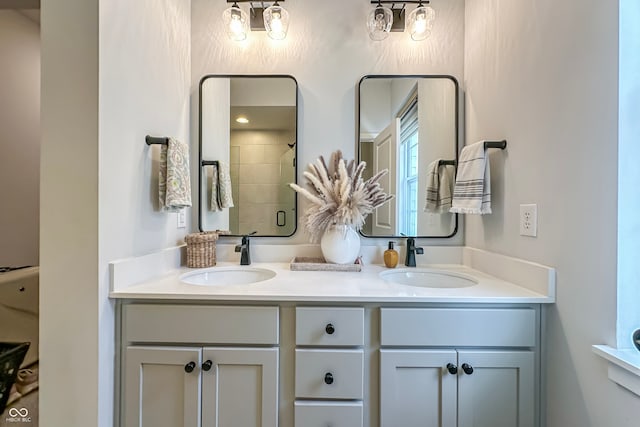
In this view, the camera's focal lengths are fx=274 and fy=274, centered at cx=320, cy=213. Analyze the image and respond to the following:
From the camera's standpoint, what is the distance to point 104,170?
0.96m

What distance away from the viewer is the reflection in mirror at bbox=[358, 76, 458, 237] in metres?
1.54

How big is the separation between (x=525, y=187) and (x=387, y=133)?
0.73 meters

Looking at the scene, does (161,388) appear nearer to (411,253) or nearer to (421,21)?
(411,253)

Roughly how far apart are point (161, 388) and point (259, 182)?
3.37ft

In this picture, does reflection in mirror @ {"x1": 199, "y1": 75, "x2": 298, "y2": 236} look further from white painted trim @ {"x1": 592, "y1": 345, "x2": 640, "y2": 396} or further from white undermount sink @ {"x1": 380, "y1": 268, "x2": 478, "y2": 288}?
white painted trim @ {"x1": 592, "y1": 345, "x2": 640, "y2": 396}

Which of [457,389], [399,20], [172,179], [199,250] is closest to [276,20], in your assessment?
[399,20]

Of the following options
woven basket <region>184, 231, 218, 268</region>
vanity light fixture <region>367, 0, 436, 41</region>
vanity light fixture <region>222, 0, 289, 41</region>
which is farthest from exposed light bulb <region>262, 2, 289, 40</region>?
woven basket <region>184, 231, 218, 268</region>

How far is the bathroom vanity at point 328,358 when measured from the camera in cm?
97

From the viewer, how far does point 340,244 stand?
1.40 meters

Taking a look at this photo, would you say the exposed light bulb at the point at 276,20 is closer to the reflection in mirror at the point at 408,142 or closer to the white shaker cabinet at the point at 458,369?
the reflection in mirror at the point at 408,142

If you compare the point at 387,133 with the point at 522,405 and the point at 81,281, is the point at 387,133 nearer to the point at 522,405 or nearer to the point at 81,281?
the point at 522,405

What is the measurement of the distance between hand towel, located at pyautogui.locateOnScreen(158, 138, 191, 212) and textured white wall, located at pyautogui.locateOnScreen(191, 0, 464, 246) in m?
0.58

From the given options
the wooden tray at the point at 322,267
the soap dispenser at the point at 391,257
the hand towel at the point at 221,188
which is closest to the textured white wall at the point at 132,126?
the hand towel at the point at 221,188

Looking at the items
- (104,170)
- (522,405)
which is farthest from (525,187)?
(104,170)
